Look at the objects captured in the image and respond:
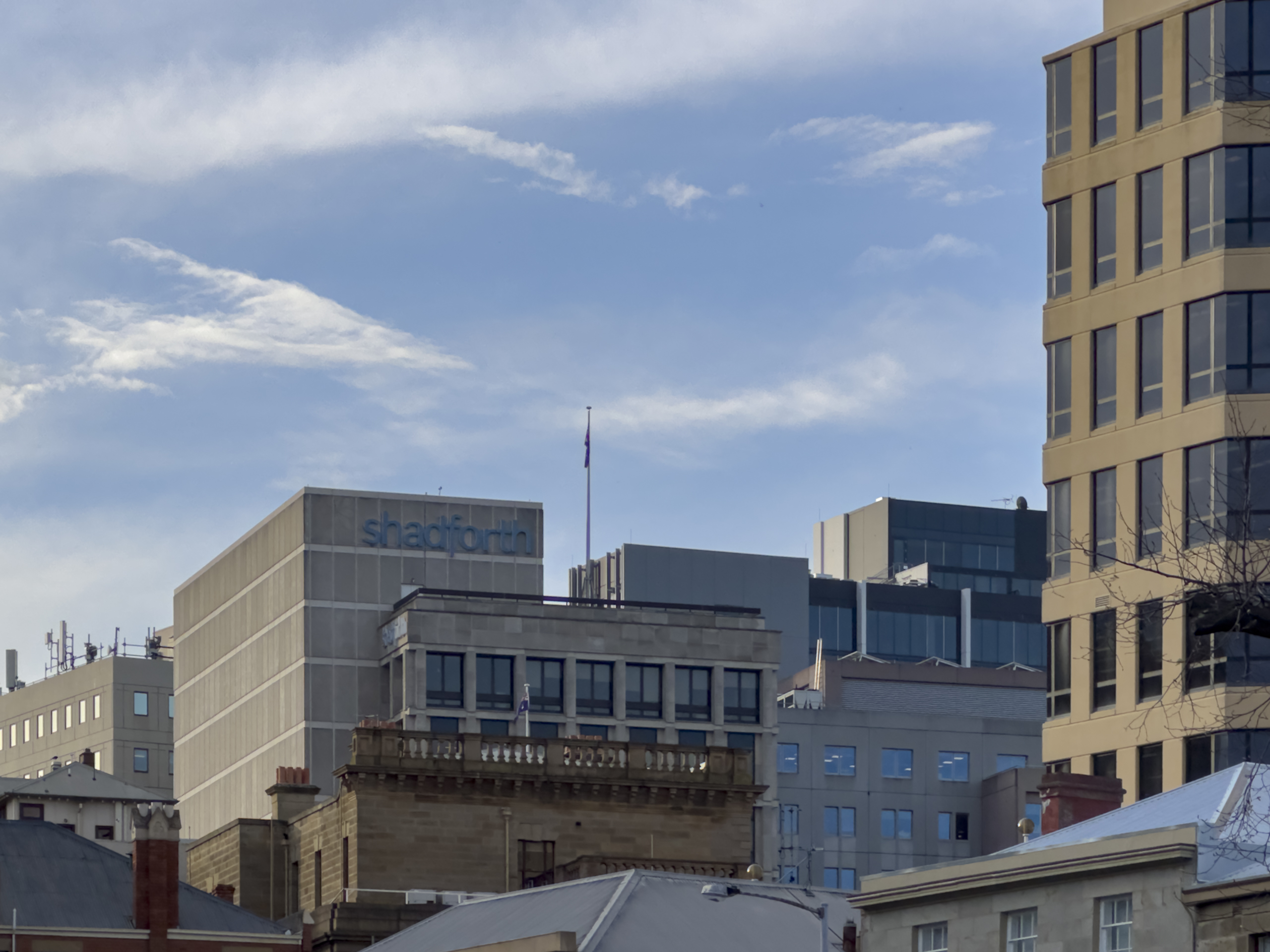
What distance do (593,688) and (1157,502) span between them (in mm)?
74241

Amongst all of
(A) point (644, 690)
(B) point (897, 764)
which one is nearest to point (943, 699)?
(B) point (897, 764)

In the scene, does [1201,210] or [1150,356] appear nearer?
[1201,210]

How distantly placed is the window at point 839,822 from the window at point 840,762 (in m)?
2.23

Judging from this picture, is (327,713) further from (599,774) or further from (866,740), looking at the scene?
(599,774)

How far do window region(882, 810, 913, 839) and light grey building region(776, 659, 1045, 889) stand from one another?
0.04 meters

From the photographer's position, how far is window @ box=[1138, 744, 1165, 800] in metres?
77.7

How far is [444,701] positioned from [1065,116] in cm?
7151

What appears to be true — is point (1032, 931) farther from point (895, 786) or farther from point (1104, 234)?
point (895, 786)

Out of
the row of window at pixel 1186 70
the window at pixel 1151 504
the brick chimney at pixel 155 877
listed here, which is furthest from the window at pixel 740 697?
the brick chimney at pixel 155 877

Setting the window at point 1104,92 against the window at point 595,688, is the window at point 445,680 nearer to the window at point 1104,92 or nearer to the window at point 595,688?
the window at point 595,688

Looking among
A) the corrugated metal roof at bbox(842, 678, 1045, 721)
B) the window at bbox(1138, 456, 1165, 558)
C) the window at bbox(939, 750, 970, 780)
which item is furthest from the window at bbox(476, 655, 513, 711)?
the window at bbox(1138, 456, 1165, 558)

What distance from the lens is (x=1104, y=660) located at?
81438 mm

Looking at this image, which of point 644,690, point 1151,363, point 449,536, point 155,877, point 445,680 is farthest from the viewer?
point 449,536

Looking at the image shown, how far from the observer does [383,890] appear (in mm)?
76625
